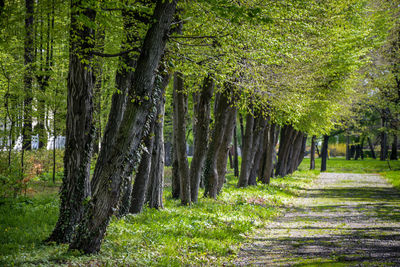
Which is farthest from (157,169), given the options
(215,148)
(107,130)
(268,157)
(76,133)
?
(268,157)

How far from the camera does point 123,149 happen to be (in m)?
7.43

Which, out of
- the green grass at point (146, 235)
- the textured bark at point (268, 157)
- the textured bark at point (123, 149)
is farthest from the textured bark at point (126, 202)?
the textured bark at point (268, 157)

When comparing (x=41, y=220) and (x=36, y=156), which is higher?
(x=36, y=156)

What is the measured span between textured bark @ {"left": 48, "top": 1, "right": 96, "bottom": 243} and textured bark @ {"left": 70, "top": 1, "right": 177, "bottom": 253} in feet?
3.74

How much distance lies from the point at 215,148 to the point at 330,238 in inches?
288

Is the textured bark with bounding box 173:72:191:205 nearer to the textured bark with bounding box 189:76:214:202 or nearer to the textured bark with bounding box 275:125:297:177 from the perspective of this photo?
the textured bark with bounding box 189:76:214:202

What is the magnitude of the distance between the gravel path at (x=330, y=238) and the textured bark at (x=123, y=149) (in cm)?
315

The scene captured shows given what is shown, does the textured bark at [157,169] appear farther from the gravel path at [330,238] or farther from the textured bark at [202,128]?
the gravel path at [330,238]

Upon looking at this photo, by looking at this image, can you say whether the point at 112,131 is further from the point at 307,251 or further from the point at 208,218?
the point at 307,251

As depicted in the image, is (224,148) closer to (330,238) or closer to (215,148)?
(215,148)

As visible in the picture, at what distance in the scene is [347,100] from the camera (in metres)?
29.9

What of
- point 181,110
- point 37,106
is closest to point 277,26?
point 181,110

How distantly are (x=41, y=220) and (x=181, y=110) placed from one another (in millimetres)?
6126

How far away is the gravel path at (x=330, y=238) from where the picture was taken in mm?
8641
